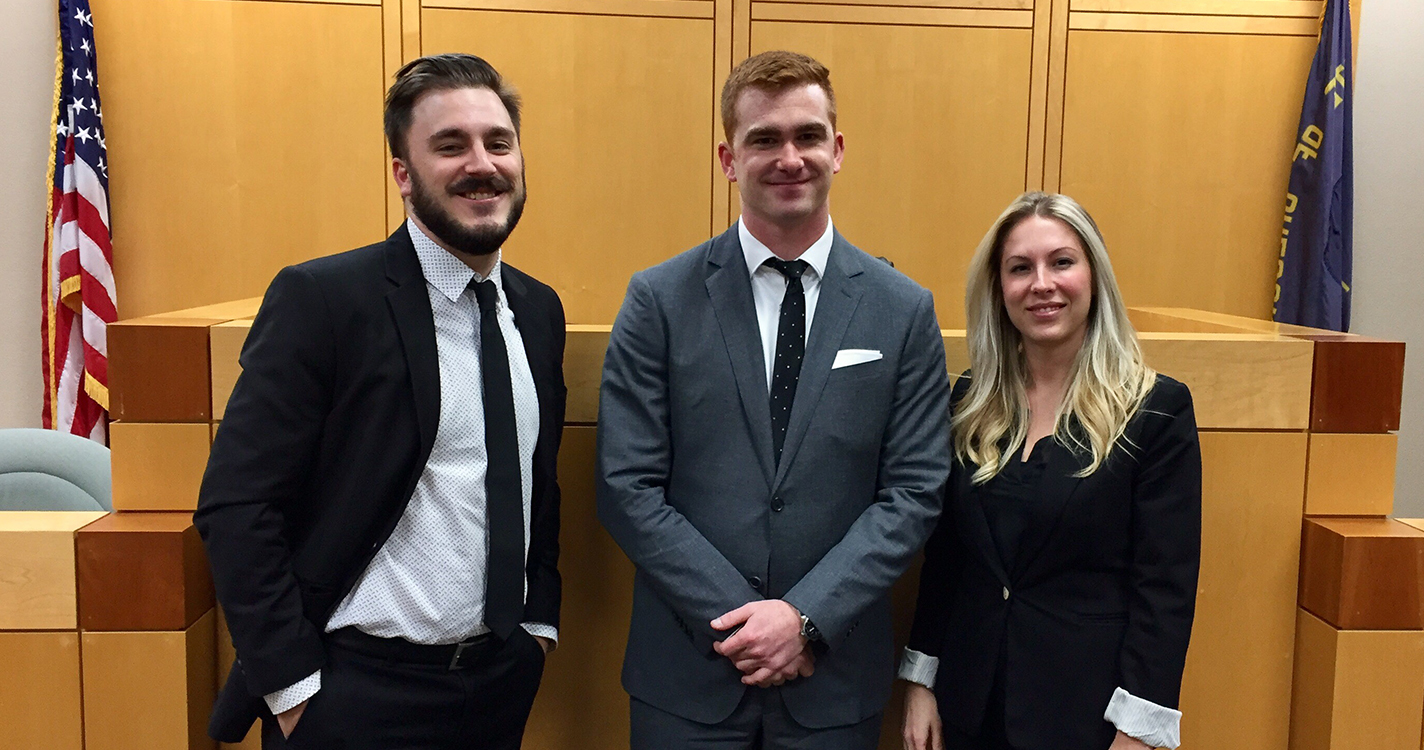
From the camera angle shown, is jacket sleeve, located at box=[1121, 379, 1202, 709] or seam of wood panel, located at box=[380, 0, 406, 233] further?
seam of wood panel, located at box=[380, 0, 406, 233]

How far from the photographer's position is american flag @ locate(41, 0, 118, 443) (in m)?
3.93

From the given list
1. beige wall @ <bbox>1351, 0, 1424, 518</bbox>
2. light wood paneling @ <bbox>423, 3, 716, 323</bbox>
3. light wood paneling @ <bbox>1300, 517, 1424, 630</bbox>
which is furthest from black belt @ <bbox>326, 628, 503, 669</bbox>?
beige wall @ <bbox>1351, 0, 1424, 518</bbox>

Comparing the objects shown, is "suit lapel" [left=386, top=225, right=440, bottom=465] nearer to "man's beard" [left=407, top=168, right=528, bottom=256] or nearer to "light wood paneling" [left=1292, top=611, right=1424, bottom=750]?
"man's beard" [left=407, top=168, right=528, bottom=256]

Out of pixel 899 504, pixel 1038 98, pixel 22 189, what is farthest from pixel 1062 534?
pixel 22 189

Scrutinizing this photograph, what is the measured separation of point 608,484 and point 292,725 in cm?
60

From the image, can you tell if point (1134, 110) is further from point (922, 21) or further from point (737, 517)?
point (737, 517)

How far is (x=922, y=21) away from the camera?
13.8 feet

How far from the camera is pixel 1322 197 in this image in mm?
4230

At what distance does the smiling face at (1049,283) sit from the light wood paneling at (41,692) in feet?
6.30

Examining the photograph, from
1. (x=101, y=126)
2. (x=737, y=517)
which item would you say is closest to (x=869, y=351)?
(x=737, y=517)

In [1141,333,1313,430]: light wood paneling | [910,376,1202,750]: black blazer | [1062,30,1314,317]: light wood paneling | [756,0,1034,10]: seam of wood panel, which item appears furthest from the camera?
[1062,30,1314,317]: light wood paneling

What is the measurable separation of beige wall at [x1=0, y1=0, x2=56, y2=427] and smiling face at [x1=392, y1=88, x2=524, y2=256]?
3529mm

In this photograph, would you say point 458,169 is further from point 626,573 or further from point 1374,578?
point 1374,578

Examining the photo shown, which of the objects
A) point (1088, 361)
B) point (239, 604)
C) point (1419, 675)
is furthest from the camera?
point (1419, 675)
